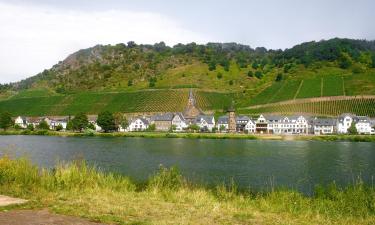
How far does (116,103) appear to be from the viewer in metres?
140

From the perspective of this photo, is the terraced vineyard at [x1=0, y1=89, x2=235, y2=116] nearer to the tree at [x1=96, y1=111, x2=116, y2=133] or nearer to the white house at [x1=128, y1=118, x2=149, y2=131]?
the white house at [x1=128, y1=118, x2=149, y2=131]

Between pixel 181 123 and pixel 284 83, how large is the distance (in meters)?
42.0

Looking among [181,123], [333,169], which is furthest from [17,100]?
[333,169]

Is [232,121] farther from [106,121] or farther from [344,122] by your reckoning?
[106,121]

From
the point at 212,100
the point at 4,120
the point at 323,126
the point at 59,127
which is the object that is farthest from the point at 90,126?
the point at 323,126

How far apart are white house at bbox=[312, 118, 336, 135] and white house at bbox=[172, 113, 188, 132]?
35.8 m

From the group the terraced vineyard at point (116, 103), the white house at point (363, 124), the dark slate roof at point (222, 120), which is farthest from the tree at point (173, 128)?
the white house at point (363, 124)

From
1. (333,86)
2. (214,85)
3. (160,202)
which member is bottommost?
(160,202)

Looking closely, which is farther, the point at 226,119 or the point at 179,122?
the point at 179,122

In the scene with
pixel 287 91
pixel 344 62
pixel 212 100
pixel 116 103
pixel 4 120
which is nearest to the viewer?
pixel 4 120

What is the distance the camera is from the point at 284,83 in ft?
477

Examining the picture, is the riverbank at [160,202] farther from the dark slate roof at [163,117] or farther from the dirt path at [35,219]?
the dark slate roof at [163,117]

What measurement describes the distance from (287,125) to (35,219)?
354 feet

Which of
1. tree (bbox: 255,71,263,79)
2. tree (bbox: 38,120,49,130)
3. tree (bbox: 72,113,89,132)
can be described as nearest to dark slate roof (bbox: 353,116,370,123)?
tree (bbox: 72,113,89,132)
